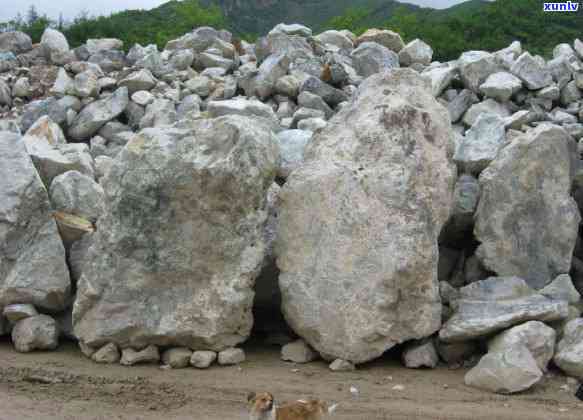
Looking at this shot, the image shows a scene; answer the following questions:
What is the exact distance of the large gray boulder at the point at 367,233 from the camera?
661 centimetres

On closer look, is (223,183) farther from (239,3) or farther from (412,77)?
(239,3)

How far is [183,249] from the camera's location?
6.86 meters

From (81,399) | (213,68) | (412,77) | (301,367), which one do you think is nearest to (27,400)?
(81,399)

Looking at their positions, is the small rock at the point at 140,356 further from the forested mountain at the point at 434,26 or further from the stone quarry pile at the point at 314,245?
the forested mountain at the point at 434,26

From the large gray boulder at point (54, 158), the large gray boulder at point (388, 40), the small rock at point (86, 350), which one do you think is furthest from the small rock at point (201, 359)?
the large gray boulder at point (388, 40)

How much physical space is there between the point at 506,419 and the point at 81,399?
3.08m

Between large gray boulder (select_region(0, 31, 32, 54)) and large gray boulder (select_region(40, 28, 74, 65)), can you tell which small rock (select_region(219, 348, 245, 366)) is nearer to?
large gray boulder (select_region(40, 28, 74, 65))

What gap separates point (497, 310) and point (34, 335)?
13.0 feet

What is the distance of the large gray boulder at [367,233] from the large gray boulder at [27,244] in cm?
206

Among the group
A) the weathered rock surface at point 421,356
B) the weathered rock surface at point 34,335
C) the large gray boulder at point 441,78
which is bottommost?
the weathered rock surface at point 421,356

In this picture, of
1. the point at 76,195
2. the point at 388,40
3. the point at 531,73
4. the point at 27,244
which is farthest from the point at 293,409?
the point at 388,40

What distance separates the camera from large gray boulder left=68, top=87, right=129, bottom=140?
37.2 ft

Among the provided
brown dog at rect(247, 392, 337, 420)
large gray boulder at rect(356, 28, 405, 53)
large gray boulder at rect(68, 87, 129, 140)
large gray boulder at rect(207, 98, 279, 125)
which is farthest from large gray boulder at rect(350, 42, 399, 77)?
brown dog at rect(247, 392, 337, 420)

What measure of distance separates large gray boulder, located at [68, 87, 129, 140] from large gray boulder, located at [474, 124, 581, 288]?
5788 mm
